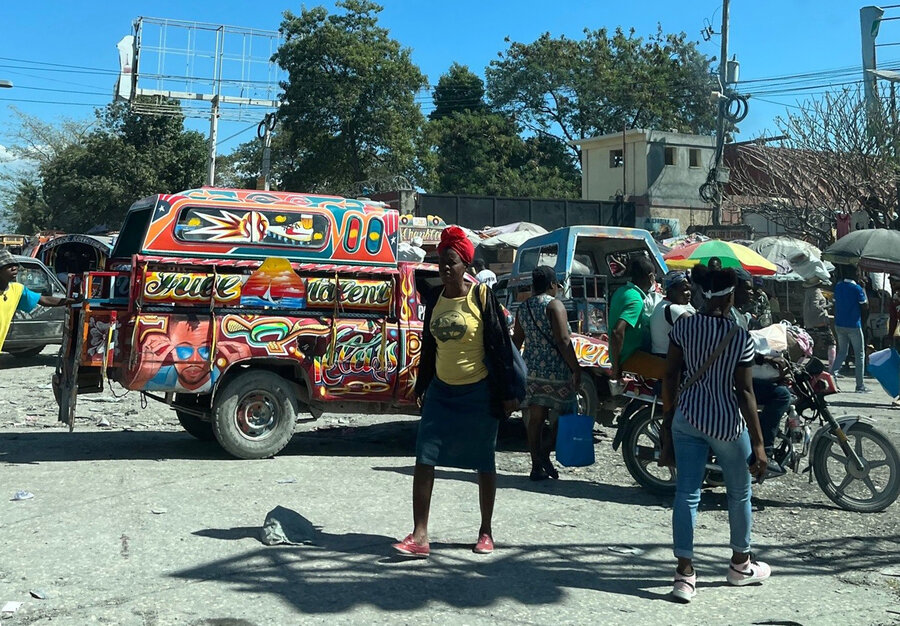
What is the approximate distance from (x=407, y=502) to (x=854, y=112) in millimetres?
24212

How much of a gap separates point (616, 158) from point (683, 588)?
43.9 metres

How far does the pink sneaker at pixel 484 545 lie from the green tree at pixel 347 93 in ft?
124

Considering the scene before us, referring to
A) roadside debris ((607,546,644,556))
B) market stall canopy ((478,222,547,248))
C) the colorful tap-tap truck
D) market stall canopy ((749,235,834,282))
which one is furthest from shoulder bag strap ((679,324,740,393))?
market stall canopy ((478,222,547,248))

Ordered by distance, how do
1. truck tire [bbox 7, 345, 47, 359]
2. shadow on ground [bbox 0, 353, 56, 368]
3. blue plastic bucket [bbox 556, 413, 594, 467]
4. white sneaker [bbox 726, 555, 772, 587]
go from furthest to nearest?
truck tire [bbox 7, 345, 47, 359]
shadow on ground [bbox 0, 353, 56, 368]
blue plastic bucket [bbox 556, 413, 594, 467]
white sneaker [bbox 726, 555, 772, 587]

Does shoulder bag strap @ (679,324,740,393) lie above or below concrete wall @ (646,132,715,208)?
below

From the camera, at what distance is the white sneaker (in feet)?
17.3

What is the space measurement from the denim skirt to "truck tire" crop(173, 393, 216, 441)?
4208mm

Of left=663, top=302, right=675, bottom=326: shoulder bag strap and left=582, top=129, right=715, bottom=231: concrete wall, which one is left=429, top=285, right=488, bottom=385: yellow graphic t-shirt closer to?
left=663, top=302, right=675, bottom=326: shoulder bag strap

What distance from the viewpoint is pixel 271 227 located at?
8.83m

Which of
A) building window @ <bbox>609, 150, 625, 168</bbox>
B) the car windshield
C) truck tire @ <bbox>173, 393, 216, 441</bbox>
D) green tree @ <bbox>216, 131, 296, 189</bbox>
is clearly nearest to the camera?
truck tire @ <bbox>173, 393, 216, 441</bbox>

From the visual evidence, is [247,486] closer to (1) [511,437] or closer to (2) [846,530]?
(1) [511,437]

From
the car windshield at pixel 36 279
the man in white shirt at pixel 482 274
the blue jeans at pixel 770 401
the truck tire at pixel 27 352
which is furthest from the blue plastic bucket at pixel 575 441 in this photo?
the truck tire at pixel 27 352

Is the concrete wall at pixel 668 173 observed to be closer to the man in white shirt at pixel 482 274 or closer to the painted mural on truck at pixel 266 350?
the man in white shirt at pixel 482 274

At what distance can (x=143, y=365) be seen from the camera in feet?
26.9
